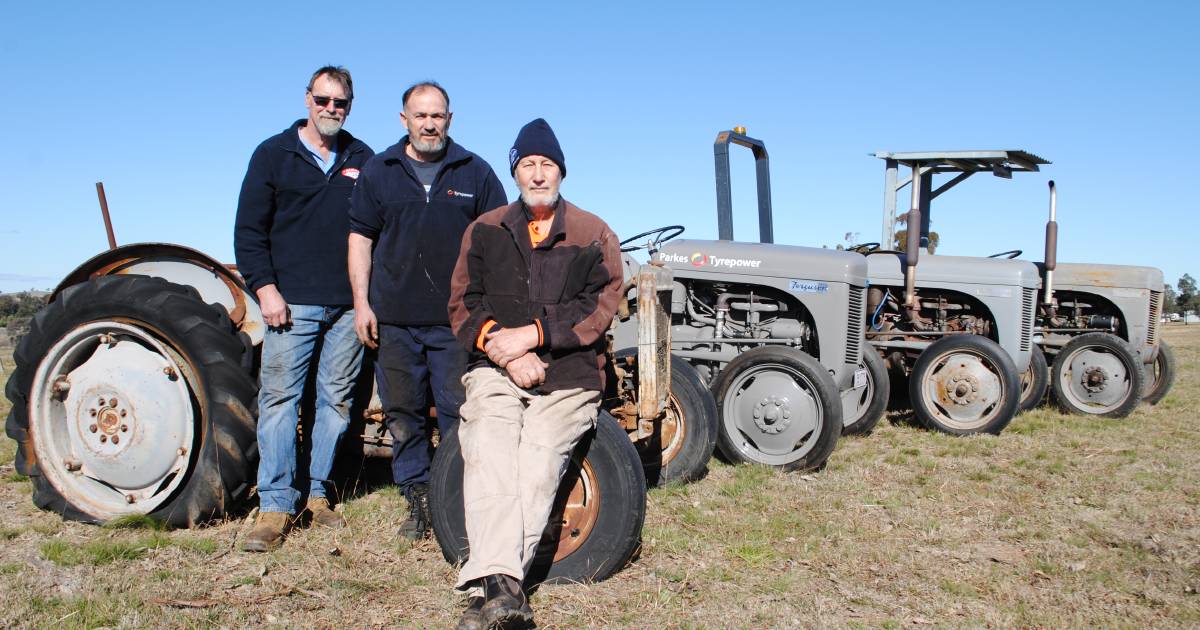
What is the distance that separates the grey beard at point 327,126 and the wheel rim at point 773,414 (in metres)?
2.93

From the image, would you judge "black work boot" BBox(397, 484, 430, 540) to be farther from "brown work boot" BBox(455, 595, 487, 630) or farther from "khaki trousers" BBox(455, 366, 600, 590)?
"brown work boot" BBox(455, 595, 487, 630)

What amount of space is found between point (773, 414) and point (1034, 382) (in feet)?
13.6

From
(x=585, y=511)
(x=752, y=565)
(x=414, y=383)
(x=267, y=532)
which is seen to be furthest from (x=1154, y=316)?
(x=267, y=532)

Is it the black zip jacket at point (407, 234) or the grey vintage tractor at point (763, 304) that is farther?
the grey vintage tractor at point (763, 304)

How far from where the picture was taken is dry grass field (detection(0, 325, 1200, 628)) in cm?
302

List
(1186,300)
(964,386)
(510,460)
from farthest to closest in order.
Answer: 1. (1186,300)
2. (964,386)
3. (510,460)

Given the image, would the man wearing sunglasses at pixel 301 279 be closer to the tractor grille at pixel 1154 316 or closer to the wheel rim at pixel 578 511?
the wheel rim at pixel 578 511

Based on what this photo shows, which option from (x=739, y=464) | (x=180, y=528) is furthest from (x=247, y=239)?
(x=739, y=464)

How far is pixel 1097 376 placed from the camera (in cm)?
823

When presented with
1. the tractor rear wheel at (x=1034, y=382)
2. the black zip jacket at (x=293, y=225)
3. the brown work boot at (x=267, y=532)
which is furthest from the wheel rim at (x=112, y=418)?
the tractor rear wheel at (x=1034, y=382)

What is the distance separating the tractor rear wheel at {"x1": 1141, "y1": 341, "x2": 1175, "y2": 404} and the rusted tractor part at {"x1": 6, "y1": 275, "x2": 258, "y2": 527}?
891 centimetres

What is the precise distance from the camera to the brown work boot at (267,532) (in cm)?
363

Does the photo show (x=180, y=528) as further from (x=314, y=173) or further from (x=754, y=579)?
(x=754, y=579)

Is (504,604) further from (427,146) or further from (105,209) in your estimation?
(105,209)
